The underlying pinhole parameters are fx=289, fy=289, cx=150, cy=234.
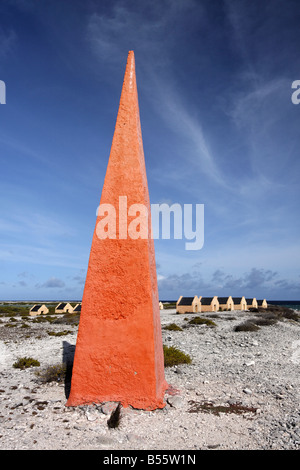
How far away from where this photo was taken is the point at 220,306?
42656mm

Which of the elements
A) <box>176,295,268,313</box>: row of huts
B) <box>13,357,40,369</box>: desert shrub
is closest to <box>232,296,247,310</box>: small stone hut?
<box>176,295,268,313</box>: row of huts

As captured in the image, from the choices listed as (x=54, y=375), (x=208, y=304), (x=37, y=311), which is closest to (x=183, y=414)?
(x=54, y=375)

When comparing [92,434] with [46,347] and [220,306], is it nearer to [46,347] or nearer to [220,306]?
[46,347]

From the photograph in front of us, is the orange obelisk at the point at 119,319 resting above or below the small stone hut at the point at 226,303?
above

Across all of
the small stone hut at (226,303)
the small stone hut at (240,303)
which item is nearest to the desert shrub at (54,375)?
the small stone hut at (226,303)

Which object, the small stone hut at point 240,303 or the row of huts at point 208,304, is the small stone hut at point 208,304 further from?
the small stone hut at point 240,303

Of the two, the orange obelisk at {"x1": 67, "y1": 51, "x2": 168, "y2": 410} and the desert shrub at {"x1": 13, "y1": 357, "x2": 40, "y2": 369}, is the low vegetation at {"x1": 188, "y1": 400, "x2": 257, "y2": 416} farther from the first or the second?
the desert shrub at {"x1": 13, "y1": 357, "x2": 40, "y2": 369}

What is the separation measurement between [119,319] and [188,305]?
33.2 metres

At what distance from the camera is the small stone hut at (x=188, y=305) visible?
3791 cm

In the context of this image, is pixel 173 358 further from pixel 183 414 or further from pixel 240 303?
pixel 240 303

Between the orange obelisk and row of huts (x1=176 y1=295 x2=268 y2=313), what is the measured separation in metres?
32.7

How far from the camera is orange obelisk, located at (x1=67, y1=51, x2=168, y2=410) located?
5.97m

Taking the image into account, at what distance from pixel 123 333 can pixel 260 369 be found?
5716 millimetres
